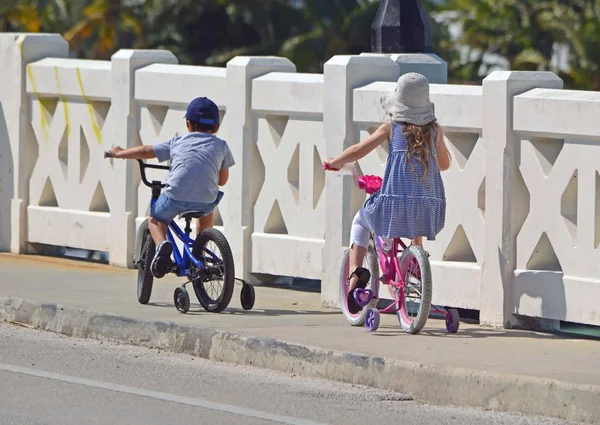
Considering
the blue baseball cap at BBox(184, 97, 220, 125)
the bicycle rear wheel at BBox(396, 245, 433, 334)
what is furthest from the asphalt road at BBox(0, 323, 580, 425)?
the blue baseball cap at BBox(184, 97, 220, 125)

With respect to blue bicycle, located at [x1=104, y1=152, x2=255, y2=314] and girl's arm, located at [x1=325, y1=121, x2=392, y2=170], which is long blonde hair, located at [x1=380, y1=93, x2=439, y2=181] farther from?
blue bicycle, located at [x1=104, y1=152, x2=255, y2=314]

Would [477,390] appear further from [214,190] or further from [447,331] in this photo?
[214,190]

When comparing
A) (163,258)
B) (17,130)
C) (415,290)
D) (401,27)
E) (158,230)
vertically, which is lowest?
(415,290)

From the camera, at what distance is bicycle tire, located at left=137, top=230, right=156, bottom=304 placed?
10469 millimetres

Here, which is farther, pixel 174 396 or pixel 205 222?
pixel 205 222

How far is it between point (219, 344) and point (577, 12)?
1627 inches

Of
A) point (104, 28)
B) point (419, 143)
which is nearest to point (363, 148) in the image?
point (419, 143)

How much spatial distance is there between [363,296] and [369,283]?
42 cm

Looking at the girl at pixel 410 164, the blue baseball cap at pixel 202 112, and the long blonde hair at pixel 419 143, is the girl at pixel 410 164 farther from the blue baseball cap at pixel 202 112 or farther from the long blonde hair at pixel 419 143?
the blue baseball cap at pixel 202 112

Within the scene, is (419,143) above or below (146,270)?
above

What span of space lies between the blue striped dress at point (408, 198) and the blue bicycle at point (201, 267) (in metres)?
1.19

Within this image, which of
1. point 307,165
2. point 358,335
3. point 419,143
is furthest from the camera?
point 307,165

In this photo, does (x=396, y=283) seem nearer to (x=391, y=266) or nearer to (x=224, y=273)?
(x=391, y=266)

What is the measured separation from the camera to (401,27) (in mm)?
11281
